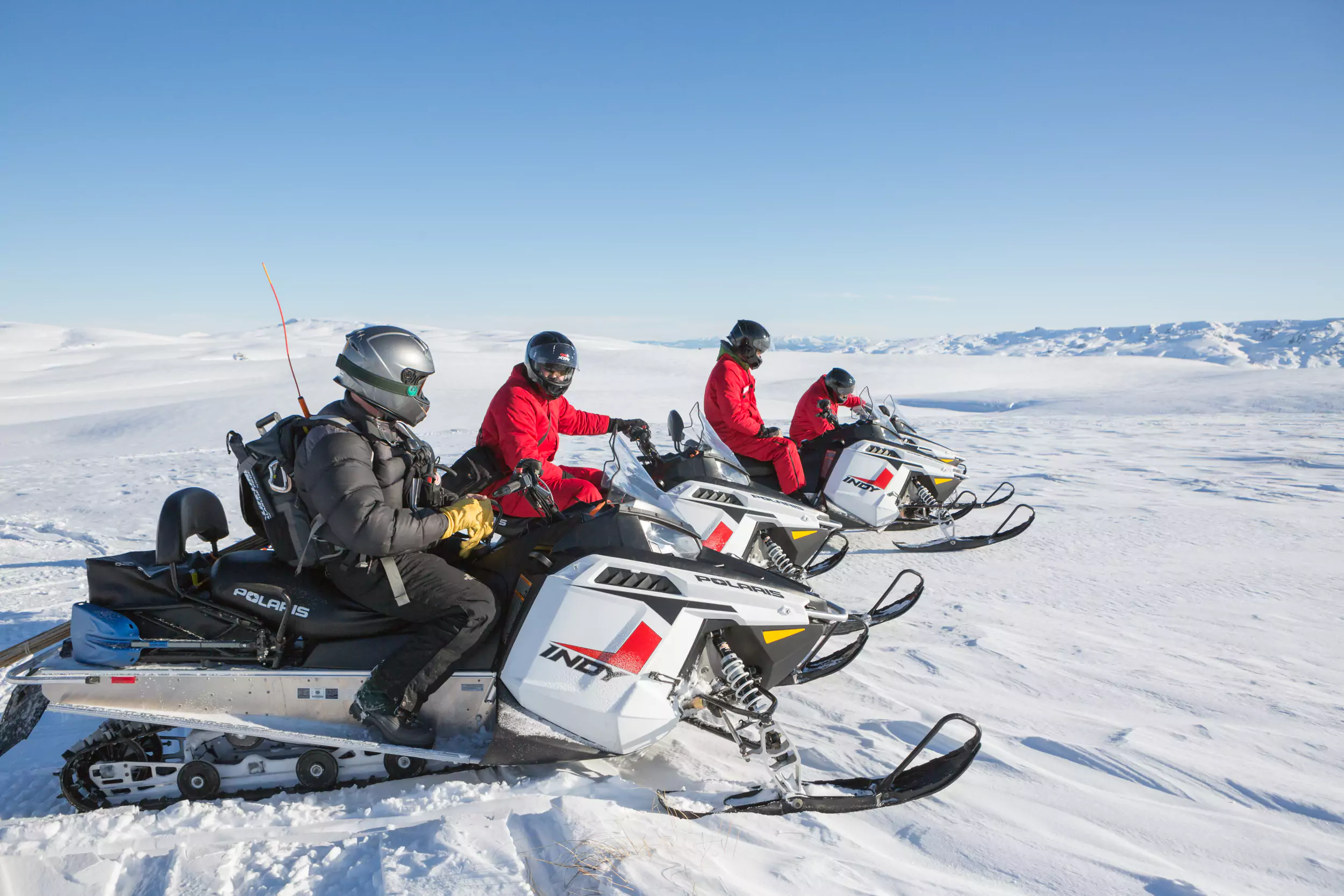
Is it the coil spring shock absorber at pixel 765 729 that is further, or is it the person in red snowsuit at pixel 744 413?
the person in red snowsuit at pixel 744 413

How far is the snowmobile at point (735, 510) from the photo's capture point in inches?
193

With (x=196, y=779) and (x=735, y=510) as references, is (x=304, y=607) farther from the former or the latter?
(x=735, y=510)

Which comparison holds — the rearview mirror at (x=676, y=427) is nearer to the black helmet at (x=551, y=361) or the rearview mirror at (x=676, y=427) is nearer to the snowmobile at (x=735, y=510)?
the snowmobile at (x=735, y=510)

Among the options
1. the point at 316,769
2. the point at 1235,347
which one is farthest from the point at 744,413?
the point at 1235,347

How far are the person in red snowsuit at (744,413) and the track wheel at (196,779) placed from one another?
4.11 m

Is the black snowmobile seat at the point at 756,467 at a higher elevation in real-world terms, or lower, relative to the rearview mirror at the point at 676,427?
lower

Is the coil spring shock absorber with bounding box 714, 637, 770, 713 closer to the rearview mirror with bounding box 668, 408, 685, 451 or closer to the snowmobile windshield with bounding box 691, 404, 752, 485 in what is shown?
the rearview mirror with bounding box 668, 408, 685, 451

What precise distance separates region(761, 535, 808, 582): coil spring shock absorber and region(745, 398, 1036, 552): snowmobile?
1.11m

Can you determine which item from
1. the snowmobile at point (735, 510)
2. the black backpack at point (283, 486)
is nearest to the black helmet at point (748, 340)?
the snowmobile at point (735, 510)

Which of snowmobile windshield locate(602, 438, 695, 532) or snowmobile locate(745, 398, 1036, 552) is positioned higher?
snowmobile windshield locate(602, 438, 695, 532)

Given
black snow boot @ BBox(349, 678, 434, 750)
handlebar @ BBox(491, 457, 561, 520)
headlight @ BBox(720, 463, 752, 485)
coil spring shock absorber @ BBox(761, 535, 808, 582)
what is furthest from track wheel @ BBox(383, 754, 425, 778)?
headlight @ BBox(720, 463, 752, 485)

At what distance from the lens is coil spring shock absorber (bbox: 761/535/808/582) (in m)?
4.96

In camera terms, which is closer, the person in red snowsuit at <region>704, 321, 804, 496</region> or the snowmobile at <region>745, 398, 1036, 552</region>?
the person in red snowsuit at <region>704, 321, 804, 496</region>

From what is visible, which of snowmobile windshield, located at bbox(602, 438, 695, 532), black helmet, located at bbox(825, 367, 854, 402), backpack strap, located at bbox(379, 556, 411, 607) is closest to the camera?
backpack strap, located at bbox(379, 556, 411, 607)
